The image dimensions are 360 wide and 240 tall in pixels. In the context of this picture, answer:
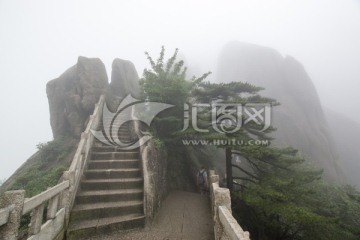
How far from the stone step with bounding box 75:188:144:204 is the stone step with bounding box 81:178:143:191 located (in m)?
0.21

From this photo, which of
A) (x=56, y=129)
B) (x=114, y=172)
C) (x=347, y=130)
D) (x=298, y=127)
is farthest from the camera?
(x=347, y=130)

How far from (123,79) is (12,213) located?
18.6m

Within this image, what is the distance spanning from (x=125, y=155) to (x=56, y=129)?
11.3 metres

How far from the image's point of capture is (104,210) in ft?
19.4

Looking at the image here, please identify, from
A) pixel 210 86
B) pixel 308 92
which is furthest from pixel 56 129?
pixel 308 92

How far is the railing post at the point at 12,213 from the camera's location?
331 cm

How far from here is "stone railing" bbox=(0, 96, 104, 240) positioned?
3359 millimetres

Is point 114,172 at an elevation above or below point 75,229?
above

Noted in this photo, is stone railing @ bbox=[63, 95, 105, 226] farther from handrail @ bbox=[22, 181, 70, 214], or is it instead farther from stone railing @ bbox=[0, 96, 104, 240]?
handrail @ bbox=[22, 181, 70, 214]

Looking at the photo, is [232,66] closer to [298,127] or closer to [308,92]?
[308,92]

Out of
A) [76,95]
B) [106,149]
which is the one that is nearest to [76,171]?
[106,149]

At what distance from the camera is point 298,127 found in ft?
102

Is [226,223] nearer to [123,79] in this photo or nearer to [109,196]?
[109,196]

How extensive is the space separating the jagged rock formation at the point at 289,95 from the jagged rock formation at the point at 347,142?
635 centimetres
